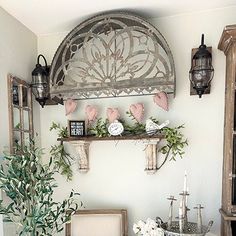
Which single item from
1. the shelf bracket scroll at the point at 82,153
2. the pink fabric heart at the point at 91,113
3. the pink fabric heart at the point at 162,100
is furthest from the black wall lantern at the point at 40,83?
the pink fabric heart at the point at 162,100

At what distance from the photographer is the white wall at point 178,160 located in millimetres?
1914

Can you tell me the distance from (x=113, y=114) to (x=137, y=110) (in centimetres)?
19

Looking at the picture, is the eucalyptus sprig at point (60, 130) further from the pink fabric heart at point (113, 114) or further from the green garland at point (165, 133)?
the pink fabric heart at point (113, 114)

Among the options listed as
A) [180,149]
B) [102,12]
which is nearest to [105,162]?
[180,149]

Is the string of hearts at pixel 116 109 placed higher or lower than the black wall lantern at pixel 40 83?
lower

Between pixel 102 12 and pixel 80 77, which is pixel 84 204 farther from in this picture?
pixel 102 12

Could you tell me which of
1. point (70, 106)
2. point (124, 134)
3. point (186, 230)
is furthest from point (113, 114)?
point (186, 230)

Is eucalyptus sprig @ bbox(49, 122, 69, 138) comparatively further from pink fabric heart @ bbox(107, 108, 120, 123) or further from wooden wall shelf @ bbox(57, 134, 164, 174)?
pink fabric heart @ bbox(107, 108, 120, 123)

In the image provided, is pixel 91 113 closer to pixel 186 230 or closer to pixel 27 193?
pixel 27 193

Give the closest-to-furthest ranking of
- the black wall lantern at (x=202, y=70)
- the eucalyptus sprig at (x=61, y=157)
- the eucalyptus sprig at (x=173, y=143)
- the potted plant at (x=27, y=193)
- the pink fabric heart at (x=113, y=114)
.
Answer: the potted plant at (x=27, y=193)
the black wall lantern at (x=202, y=70)
the eucalyptus sprig at (x=173, y=143)
the pink fabric heart at (x=113, y=114)
the eucalyptus sprig at (x=61, y=157)

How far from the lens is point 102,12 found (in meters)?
1.90

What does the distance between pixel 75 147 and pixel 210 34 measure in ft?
4.49

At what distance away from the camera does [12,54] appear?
75.6 inches

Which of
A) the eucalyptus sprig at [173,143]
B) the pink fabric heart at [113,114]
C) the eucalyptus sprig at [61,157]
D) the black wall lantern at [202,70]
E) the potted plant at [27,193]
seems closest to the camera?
the potted plant at [27,193]
